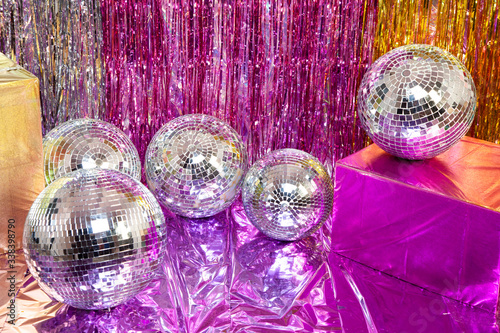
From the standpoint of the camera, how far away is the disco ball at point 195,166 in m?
1.53

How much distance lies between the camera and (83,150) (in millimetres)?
1553

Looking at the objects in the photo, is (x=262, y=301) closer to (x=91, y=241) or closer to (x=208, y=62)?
(x=91, y=241)

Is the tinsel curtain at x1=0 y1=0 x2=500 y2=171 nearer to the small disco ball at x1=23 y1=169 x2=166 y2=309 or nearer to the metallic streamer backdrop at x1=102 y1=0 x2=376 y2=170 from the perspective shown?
the metallic streamer backdrop at x1=102 y1=0 x2=376 y2=170

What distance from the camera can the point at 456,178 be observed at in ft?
4.49

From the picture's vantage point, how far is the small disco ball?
3.61ft

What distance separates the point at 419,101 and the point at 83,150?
955 mm

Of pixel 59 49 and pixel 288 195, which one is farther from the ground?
pixel 59 49

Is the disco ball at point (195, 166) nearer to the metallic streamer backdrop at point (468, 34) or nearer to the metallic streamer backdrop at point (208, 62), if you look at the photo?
the metallic streamer backdrop at point (208, 62)

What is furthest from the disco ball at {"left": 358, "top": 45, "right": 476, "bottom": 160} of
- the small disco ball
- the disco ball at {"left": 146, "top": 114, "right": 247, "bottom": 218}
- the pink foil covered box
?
the small disco ball

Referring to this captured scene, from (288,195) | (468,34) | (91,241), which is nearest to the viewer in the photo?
(91,241)

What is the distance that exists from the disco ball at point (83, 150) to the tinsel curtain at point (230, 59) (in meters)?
0.32

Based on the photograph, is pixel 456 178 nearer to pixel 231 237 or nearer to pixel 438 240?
pixel 438 240

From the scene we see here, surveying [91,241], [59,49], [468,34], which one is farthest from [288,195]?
[59,49]

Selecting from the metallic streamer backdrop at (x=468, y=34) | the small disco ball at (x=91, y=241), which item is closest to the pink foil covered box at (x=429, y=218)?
the metallic streamer backdrop at (x=468, y=34)
